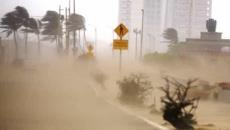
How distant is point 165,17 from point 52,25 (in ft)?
183

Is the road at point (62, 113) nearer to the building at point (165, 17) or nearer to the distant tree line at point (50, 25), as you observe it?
the distant tree line at point (50, 25)

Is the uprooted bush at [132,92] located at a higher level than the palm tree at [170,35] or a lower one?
higher

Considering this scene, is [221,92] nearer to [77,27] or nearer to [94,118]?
[94,118]

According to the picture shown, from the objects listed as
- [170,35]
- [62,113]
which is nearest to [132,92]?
[62,113]

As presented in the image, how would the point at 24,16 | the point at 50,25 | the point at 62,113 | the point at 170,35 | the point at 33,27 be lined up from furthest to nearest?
1. the point at 170,35
2. the point at 50,25
3. the point at 33,27
4. the point at 24,16
5. the point at 62,113

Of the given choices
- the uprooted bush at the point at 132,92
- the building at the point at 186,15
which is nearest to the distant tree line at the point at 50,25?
the building at the point at 186,15

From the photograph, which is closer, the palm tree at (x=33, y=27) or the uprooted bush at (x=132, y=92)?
the uprooted bush at (x=132, y=92)

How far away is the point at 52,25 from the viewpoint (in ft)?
288

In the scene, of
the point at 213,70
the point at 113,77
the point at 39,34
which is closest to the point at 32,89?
the point at 113,77

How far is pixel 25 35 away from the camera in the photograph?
78.4m

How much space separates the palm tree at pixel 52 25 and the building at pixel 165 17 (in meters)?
41.3

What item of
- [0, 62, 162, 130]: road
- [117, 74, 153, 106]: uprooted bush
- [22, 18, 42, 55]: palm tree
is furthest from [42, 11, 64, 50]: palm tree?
[117, 74, 153, 106]: uprooted bush

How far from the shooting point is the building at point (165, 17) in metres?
132

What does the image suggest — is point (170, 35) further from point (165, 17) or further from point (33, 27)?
point (33, 27)
